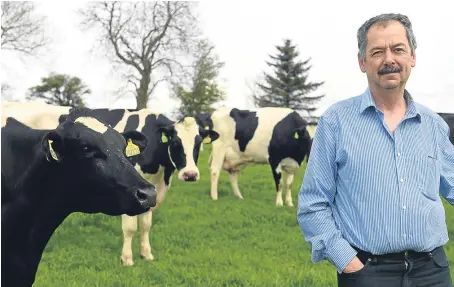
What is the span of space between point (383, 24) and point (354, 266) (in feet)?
3.61

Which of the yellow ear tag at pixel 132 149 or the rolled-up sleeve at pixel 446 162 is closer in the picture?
the rolled-up sleeve at pixel 446 162

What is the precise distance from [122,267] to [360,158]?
4.82 m

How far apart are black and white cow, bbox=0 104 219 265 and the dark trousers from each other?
202 inches

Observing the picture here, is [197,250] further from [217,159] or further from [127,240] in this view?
[217,159]

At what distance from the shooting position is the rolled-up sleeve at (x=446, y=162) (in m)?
2.64

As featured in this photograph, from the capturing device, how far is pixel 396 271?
8.01 ft

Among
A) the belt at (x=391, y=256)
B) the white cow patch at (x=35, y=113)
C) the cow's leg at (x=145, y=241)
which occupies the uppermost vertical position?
the white cow patch at (x=35, y=113)

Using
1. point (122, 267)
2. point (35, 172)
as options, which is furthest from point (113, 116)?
point (35, 172)

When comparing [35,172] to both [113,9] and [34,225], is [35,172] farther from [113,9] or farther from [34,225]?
[113,9]

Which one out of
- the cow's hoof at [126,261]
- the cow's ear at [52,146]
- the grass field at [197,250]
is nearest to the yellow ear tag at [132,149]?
the cow's ear at [52,146]

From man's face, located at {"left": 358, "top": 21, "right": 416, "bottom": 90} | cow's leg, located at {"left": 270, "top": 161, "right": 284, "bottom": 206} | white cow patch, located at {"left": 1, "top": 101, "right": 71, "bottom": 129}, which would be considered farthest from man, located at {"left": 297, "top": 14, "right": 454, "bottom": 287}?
cow's leg, located at {"left": 270, "top": 161, "right": 284, "bottom": 206}

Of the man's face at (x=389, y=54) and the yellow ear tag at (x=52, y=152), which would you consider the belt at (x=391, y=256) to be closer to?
the man's face at (x=389, y=54)

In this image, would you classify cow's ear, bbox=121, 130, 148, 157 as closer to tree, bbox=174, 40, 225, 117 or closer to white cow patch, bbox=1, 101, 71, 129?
white cow patch, bbox=1, 101, 71, 129

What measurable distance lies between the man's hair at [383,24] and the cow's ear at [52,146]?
199 cm
